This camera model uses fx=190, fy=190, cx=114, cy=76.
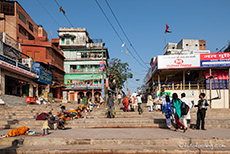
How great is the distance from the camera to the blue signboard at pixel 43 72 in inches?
1079

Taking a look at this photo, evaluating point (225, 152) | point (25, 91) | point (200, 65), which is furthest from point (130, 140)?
point (25, 91)

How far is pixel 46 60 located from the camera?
104ft

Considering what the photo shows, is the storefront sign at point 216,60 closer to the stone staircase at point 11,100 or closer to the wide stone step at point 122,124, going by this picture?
the wide stone step at point 122,124

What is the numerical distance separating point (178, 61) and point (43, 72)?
19638mm

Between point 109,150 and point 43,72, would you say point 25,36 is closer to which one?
point 43,72

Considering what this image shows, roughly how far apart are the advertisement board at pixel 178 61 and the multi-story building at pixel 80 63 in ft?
68.6

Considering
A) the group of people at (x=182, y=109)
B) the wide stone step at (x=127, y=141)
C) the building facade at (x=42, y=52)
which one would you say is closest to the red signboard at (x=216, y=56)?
the group of people at (x=182, y=109)

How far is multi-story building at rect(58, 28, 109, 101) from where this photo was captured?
132 ft

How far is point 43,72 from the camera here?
28812mm

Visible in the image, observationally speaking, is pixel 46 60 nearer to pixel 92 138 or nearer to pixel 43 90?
pixel 43 90

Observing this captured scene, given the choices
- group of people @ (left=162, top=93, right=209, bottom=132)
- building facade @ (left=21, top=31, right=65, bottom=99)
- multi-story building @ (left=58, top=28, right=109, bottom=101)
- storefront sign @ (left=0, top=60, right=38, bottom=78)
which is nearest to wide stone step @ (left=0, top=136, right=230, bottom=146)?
group of people @ (left=162, top=93, right=209, bottom=132)

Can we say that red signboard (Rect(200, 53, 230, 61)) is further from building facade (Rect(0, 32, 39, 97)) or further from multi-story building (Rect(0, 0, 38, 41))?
multi-story building (Rect(0, 0, 38, 41))

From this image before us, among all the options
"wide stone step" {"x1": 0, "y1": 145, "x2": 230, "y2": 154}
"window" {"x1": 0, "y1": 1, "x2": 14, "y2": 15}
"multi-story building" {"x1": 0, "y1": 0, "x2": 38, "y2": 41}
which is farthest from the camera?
"window" {"x1": 0, "y1": 1, "x2": 14, "y2": 15}

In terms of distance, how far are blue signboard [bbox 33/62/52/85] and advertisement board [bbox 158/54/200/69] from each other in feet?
56.9
